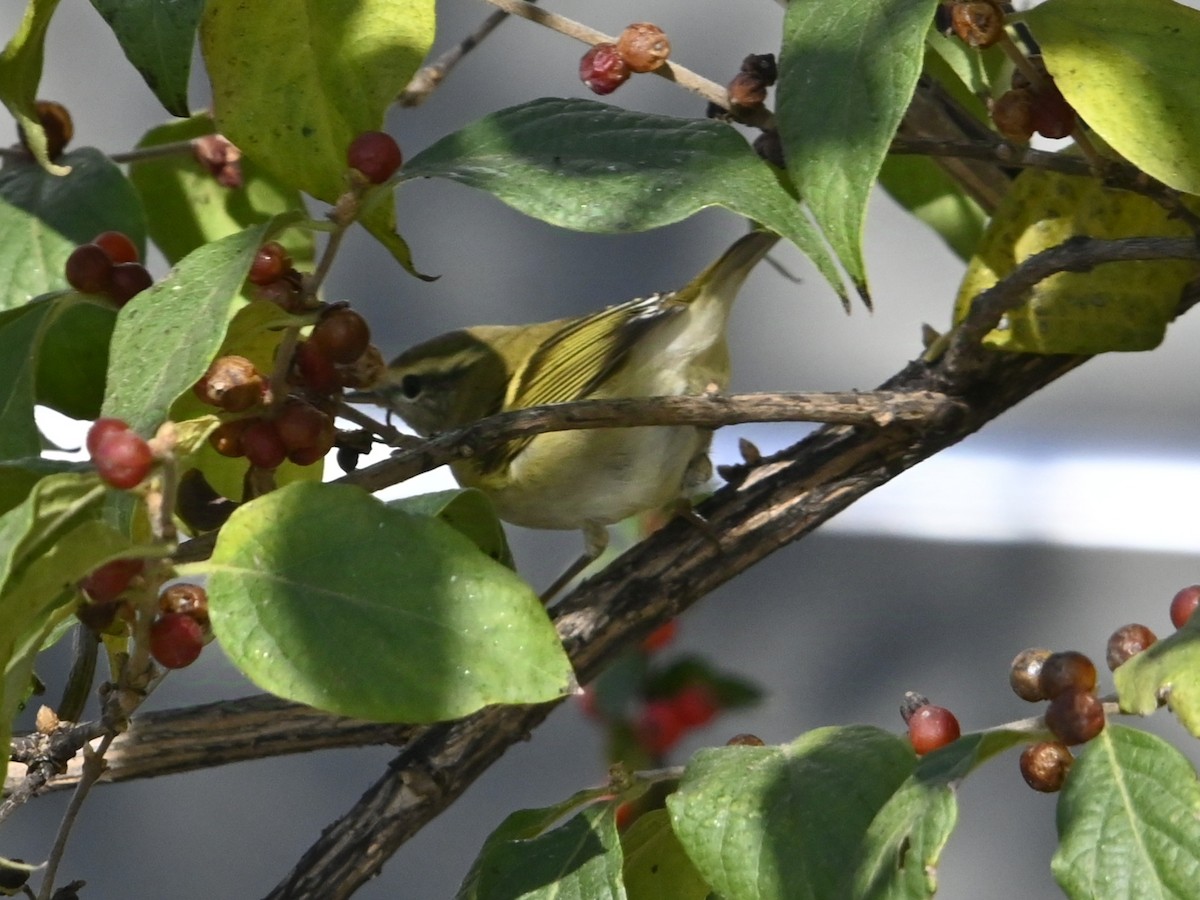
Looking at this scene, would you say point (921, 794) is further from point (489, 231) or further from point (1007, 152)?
point (489, 231)

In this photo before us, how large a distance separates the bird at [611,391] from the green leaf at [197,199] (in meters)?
0.48

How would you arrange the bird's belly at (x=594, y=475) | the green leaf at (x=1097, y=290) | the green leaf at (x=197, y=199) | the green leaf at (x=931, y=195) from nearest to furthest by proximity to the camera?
1. the green leaf at (x=1097, y=290)
2. the green leaf at (x=197, y=199)
3. the green leaf at (x=931, y=195)
4. the bird's belly at (x=594, y=475)

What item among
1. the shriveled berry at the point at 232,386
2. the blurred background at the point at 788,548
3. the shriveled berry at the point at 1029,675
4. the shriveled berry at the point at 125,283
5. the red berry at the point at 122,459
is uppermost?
the shriveled berry at the point at 125,283

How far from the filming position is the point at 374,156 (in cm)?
80

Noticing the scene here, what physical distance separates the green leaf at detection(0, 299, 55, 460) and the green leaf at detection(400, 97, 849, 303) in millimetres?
270

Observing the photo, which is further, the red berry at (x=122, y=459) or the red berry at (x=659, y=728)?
the red berry at (x=659, y=728)

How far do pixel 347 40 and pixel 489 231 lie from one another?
2268 mm

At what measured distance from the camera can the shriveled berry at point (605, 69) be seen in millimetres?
1010

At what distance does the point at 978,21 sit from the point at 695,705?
148cm

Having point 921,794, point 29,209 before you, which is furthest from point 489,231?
point 921,794

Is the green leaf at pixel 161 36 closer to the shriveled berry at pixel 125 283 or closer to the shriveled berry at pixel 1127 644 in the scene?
the shriveled berry at pixel 125 283

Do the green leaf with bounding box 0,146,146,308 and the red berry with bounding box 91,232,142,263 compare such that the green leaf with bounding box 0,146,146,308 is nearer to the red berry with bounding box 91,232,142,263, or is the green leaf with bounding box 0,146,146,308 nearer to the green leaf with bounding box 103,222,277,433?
the red berry with bounding box 91,232,142,263

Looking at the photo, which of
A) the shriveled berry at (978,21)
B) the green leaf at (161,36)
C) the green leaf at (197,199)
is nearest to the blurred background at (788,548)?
the green leaf at (197,199)

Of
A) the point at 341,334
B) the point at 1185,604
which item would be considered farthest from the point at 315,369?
the point at 1185,604
